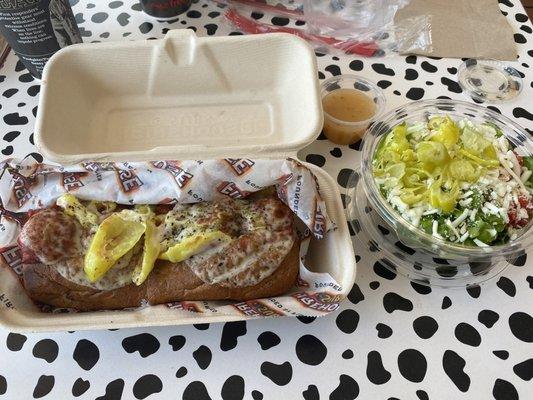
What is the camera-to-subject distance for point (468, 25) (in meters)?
1.21

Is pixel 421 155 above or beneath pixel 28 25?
beneath

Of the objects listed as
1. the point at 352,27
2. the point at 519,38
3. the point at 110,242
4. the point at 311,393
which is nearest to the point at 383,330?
the point at 311,393

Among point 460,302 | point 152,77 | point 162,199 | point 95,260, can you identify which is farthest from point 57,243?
point 460,302

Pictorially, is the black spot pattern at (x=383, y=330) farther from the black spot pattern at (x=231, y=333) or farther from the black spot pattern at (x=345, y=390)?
the black spot pattern at (x=231, y=333)

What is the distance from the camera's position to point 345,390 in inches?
28.1

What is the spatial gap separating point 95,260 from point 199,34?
2.58 ft

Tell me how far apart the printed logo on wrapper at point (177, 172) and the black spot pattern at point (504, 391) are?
62cm

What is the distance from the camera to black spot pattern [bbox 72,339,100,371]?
74cm

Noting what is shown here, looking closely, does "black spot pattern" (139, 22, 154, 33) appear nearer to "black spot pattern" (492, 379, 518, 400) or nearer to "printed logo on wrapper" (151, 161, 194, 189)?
"printed logo on wrapper" (151, 161, 194, 189)

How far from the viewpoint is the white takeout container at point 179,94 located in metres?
0.96

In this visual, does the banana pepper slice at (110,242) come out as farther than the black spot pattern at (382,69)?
No

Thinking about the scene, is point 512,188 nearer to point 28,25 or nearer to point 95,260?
point 95,260

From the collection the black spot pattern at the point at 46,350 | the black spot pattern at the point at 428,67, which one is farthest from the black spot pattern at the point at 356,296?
the black spot pattern at the point at 428,67

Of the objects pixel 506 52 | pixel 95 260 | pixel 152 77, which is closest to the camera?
pixel 95 260
